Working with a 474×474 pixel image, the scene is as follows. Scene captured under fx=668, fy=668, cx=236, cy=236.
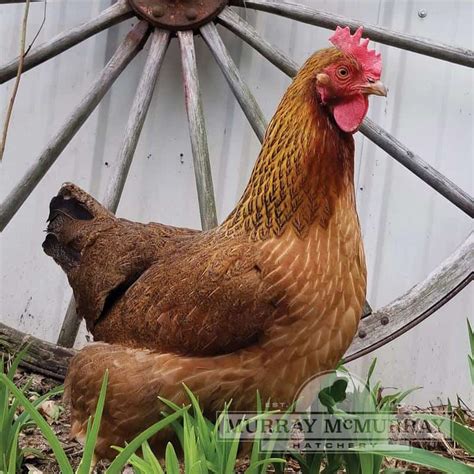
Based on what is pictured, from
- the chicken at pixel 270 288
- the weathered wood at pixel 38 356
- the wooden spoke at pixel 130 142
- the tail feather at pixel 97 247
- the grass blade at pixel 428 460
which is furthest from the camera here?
the wooden spoke at pixel 130 142

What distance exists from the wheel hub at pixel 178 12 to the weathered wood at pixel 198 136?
1.6 inches

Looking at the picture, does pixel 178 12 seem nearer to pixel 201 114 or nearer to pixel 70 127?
pixel 201 114

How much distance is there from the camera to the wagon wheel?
2.18 meters

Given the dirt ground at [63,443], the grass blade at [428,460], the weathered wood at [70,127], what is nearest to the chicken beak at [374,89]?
the grass blade at [428,460]

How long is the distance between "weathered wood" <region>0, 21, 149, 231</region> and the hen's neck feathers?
3.11 ft

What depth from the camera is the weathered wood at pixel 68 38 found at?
2.27 meters

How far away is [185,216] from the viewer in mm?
2717

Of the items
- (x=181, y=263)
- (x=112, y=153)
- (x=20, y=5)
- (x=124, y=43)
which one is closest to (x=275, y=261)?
(x=181, y=263)

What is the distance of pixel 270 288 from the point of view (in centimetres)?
145

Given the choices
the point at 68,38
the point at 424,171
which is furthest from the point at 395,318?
the point at 68,38

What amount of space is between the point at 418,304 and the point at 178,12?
1272mm

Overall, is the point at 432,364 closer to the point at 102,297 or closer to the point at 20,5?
the point at 102,297

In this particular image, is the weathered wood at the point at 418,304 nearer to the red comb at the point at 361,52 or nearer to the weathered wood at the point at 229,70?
the weathered wood at the point at 229,70

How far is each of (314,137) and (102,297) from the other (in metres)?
0.71
